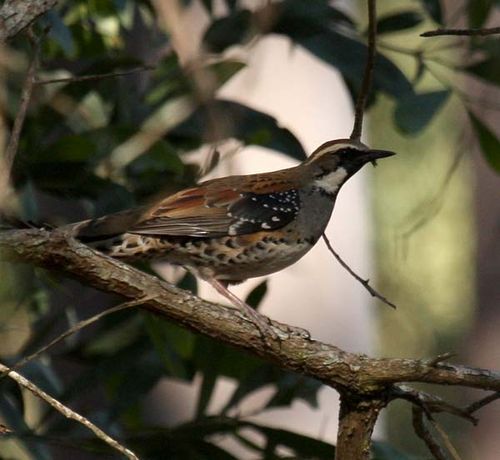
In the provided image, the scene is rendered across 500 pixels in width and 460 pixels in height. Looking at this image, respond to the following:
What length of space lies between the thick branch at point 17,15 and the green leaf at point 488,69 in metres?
2.33

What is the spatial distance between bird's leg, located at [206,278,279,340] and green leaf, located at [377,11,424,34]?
53.5 inches

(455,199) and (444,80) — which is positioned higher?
(444,80)

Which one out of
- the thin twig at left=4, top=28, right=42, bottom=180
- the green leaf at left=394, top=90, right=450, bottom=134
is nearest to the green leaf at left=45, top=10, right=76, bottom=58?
the thin twig at left=4, top=28, right=42, bottom=180

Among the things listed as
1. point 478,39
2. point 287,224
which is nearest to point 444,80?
point 478,39

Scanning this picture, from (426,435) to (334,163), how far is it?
1.74m

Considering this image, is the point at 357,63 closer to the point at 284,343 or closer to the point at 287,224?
the point at 287,224

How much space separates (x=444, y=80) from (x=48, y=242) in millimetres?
2420

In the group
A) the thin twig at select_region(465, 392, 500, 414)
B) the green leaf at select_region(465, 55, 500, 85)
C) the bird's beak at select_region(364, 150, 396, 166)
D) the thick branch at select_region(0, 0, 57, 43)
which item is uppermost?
the thick branch at select_region(0, 0, 57, 43)

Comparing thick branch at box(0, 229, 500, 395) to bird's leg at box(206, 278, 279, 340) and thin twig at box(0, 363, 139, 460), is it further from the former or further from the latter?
thin twig at box(0, 363, 139, 460)

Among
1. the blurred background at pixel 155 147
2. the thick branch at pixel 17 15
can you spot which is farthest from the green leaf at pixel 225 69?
the thick branch at pixel 17 15

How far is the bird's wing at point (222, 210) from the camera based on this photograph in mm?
4641

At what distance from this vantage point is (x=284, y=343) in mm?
3613

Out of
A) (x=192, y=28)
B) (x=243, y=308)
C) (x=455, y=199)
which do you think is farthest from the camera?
(x=455, y=199)

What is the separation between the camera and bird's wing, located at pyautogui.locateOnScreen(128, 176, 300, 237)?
464 centimetres
